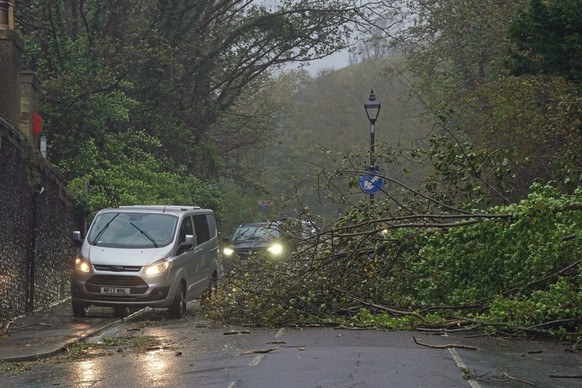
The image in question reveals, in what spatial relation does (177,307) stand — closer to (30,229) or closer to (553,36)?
(30,229)

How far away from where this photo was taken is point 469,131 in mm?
35406

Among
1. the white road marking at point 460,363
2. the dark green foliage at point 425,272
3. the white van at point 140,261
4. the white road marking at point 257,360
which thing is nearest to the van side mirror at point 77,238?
the white van at point 140,261

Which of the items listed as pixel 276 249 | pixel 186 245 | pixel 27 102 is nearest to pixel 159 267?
pixel 186 245

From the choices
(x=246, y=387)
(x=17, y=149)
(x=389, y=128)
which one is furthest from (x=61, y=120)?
(x=389, y=128)

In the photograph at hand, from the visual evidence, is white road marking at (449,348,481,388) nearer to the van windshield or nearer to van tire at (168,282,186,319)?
van tire at (168,282,186,319)

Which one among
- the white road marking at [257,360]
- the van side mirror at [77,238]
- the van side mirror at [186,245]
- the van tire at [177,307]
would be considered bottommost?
the van tire at [177,307]

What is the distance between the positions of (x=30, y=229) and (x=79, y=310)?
2227 mm

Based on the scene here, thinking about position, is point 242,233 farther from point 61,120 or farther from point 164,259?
point 164,259

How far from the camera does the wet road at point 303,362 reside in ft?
33.1

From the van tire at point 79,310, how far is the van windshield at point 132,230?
1.14 meters

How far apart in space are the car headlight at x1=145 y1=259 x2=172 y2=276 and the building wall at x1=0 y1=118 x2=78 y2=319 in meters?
2.38

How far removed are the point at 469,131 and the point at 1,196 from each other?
66.3ft

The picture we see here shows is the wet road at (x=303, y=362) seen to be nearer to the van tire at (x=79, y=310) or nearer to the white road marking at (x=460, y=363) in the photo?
the white road marking at (x=460, y=363)

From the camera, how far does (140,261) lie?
19266 millimetres
